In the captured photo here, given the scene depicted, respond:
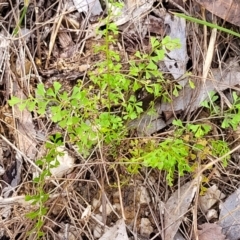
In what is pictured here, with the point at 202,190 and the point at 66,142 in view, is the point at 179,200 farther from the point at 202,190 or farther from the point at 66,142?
the point at 66,142

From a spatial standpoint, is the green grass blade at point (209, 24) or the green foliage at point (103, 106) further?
the green grass blade at point (209, 24)

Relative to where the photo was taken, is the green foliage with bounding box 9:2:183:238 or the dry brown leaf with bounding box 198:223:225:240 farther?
the dry brown leaf with bounding box 198:223:225:240

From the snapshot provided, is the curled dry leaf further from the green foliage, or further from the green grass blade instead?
the green grass blade

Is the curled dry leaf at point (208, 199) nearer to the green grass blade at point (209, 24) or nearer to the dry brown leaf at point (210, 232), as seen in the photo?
the dry brown leaf at point (210, 232)

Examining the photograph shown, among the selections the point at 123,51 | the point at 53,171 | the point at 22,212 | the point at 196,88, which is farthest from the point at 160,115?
the point at 22,212

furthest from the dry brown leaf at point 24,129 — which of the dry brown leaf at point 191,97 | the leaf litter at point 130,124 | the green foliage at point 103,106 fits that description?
the dry brown leaf at point 191,97

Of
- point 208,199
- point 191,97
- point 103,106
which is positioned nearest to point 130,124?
point 103,106

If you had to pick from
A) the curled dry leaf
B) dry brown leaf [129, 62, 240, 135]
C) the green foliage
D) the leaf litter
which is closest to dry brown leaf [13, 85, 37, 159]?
the leaf litter

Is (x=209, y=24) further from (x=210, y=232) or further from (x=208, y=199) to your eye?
(x=210, y=232)
